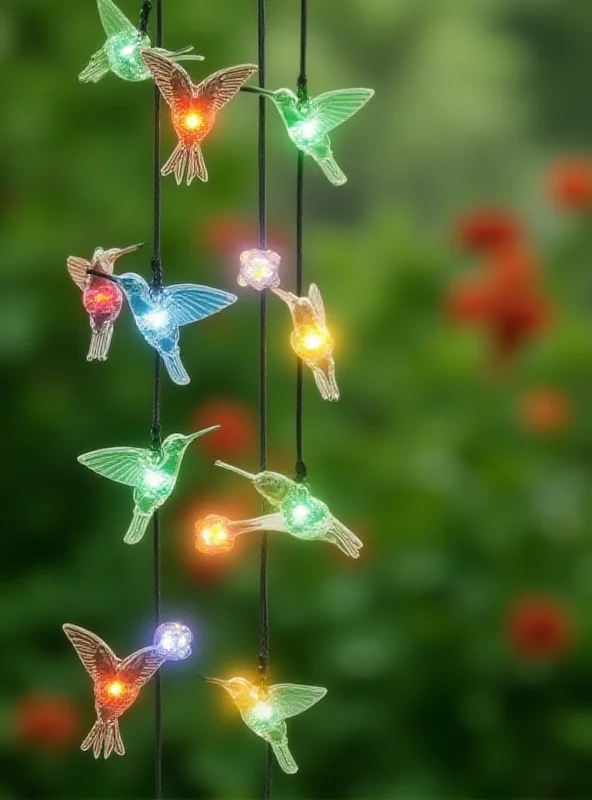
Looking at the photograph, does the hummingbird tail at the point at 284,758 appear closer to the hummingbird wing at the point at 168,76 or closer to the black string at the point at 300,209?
the black string at the point at 300,209

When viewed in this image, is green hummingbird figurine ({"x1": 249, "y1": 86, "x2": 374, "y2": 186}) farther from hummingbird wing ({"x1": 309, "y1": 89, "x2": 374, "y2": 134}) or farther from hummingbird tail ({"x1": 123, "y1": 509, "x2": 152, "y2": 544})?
hummingbird tail ({"x1": 123, "y1": 509, "x2": 152, "y2": 544})

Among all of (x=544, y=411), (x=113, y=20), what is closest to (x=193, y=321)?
(x=113, y=20)

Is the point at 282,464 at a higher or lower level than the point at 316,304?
lower

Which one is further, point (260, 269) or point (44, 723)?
point (44, 723)

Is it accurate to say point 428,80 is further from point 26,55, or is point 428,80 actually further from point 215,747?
point 215,747

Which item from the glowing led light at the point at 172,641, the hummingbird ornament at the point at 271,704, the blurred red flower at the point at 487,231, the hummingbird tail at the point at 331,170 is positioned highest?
the hummingbird tail at the point at 331,170

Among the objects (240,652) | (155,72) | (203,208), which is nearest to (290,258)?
(203,208)

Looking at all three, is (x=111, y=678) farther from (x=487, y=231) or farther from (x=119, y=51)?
(x=487, y=231)

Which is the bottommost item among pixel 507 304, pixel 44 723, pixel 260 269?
pixel 44 723

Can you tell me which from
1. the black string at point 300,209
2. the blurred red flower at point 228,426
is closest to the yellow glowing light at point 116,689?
the black string at point 300,209
